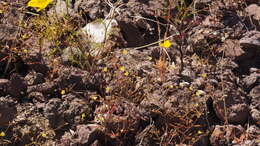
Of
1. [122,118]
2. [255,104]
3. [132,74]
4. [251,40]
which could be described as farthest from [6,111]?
[251,40]

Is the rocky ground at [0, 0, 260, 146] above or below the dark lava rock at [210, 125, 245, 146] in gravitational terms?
above

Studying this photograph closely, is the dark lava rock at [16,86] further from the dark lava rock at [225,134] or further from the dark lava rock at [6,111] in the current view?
the dark lava rock at [225,134]

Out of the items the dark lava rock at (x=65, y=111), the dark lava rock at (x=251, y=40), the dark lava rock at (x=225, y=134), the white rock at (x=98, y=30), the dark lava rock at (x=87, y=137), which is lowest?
the dark lava rock at (x=225, y=134)

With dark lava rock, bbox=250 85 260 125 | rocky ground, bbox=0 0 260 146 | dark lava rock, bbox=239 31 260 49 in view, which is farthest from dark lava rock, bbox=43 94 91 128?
dark lava rock, bbox=239 31 260 49

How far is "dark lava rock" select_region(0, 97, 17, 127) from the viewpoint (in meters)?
2.55

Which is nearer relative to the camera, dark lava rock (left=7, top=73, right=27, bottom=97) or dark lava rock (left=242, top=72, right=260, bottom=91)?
dark lava rock (left=7, top=73, right=27, bottom=97)

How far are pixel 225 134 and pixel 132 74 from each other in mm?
791

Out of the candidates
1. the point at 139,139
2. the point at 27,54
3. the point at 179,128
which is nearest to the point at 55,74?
the point at 27,54

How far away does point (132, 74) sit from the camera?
2.88 metres

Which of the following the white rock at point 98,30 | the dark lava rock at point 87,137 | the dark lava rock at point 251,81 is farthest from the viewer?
the white rock at point 98,30

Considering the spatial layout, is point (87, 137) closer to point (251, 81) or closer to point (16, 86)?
point (16, 86)

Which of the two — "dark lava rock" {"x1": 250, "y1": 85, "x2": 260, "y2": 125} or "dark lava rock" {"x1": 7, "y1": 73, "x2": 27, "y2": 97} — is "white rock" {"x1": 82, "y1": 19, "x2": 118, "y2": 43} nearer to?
"dark lava rock" {"x1": 7, "y1": 73, "x2": 27, "y2": 97}

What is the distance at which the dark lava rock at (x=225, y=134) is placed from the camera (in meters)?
2.67

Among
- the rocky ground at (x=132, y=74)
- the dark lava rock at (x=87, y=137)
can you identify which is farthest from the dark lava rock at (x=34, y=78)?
the dark lava rock at (x=87, y=137)
